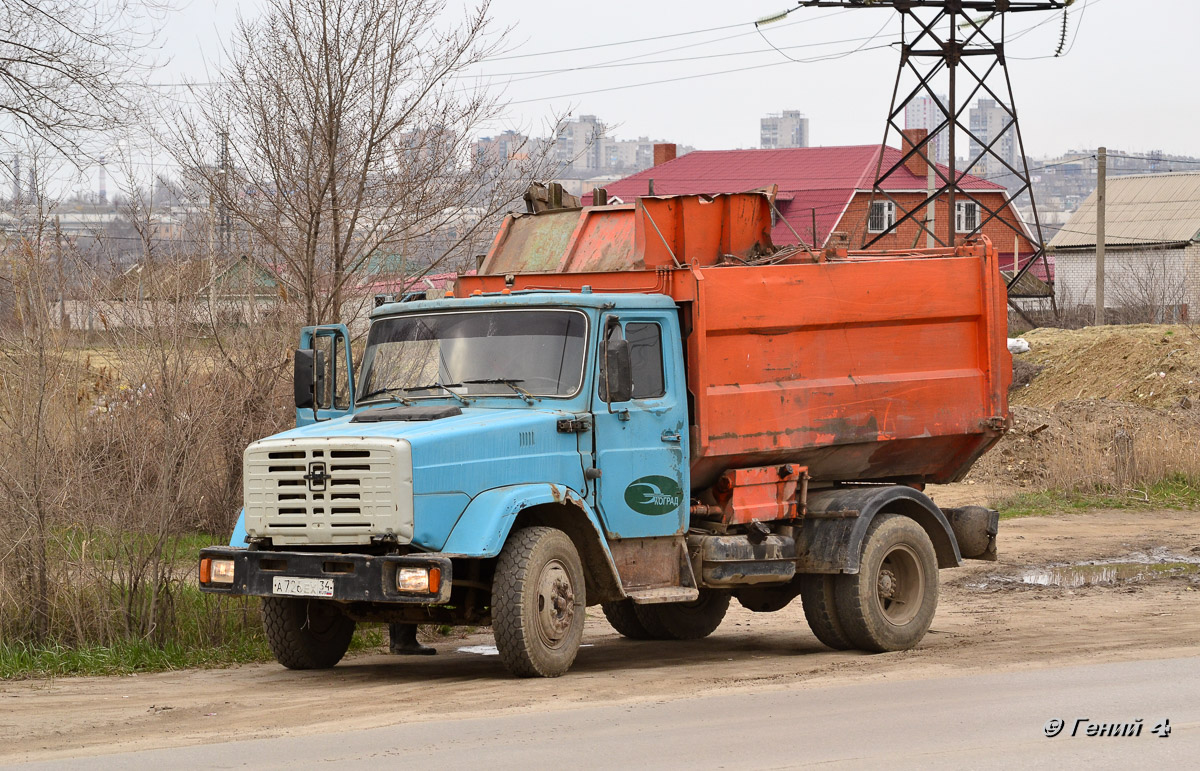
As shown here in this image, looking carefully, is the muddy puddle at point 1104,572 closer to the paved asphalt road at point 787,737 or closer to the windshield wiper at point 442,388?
the paved asphalt road at point 787,737

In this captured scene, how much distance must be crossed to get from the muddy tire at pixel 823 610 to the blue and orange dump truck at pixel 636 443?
2cm

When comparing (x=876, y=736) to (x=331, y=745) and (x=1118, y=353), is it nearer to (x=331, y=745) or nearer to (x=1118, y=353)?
(x=331, y=745)

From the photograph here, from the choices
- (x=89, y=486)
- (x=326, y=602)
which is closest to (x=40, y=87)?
(x=89, y=486)

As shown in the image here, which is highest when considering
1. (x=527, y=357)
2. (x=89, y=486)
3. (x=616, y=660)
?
(x=527, y=357)

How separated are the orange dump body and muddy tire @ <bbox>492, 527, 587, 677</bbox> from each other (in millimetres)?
1452

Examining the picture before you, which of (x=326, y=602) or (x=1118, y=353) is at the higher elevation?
(x=1118, y=353)

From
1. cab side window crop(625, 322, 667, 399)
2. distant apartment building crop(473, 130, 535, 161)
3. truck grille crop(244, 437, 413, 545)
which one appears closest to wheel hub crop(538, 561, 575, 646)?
truck grille crop(244, 437, 413, 545)

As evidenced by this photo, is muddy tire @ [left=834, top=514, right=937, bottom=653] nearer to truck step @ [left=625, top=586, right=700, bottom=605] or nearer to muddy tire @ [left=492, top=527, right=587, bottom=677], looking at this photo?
truck step @ [left=625, top=586, right=700, bottom=605]

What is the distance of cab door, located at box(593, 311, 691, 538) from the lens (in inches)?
377

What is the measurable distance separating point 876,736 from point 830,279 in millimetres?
4386

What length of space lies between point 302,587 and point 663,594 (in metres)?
2.50

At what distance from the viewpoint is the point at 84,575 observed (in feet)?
33.9

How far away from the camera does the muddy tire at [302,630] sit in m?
9.61

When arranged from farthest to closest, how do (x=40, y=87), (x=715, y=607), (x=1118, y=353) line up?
1. (x=1118, y=353)
2. (x=40, y=87)
3. (x=715, y=607)
